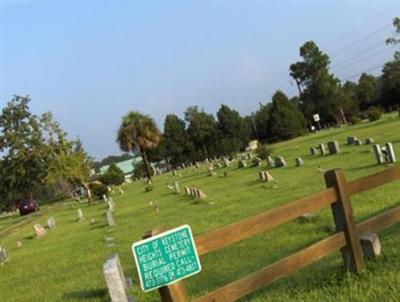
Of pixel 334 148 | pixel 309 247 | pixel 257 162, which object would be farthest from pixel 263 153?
pixel 309 247

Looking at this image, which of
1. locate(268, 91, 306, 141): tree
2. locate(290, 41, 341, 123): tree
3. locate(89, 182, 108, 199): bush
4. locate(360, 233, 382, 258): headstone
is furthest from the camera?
locate(290, 41, 341, 123): tree

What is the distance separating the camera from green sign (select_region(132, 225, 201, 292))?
4.80 metres

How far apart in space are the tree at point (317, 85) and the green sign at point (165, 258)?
277 feet

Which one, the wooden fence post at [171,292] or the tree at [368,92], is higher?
the tree at [368,92]

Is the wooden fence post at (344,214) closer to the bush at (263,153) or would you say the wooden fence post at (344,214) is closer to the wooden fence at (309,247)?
the wooden fence at (309,247)

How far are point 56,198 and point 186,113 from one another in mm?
27458

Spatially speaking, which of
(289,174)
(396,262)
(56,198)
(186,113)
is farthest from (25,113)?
(396,262)

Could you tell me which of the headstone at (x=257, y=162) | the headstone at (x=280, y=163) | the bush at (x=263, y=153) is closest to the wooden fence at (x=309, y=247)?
the headstone at (x=280, y=163)

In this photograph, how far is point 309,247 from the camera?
20.0ft

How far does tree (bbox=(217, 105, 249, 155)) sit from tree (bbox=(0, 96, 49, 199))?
36.5 meters

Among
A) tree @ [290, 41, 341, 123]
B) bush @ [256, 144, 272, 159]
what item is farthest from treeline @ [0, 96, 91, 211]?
tree @ [290, 41, 341, 123]

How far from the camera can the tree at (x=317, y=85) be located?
88.6 metres

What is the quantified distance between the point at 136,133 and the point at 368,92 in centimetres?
4708

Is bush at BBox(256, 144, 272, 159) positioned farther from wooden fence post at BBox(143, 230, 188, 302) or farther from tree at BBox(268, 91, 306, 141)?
tree at BBox(268, 91, 306, 141)
